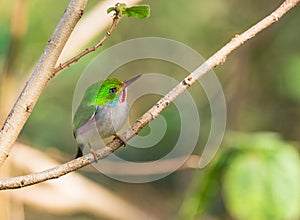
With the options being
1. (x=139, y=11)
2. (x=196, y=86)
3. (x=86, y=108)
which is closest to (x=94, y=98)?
(x=86, y=108)

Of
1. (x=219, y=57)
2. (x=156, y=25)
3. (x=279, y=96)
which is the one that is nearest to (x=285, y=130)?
(x=279, y=96)

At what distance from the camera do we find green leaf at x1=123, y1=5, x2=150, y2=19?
0.78m

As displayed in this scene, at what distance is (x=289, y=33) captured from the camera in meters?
2.91

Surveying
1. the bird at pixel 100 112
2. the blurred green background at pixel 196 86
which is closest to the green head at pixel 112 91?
the bird at pixel 100 112

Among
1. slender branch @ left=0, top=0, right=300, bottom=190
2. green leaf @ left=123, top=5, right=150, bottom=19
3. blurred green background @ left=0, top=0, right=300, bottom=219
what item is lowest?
slender branch @ left=0, top=0, right=300, bottom=190

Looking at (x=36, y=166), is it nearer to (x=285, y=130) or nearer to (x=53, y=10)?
(x=53, y=10)

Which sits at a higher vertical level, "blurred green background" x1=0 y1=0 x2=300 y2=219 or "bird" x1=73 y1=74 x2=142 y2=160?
"blurred green background" x1=0 y1=0 x2=300 y2=219

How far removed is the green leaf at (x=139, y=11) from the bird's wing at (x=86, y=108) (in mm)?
93

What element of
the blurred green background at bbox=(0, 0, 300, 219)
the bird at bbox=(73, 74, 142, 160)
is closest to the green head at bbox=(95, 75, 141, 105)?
the bird at bbox=(73, 74, 142, 160)

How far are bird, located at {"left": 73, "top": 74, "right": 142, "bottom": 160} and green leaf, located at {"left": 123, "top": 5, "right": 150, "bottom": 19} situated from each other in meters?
0.08

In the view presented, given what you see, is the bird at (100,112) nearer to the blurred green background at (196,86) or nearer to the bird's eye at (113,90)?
the bird's eye at (113,90)

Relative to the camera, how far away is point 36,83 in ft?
2.53

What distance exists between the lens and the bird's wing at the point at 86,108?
2.53ft

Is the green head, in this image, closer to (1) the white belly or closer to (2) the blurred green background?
(1) the white belly
